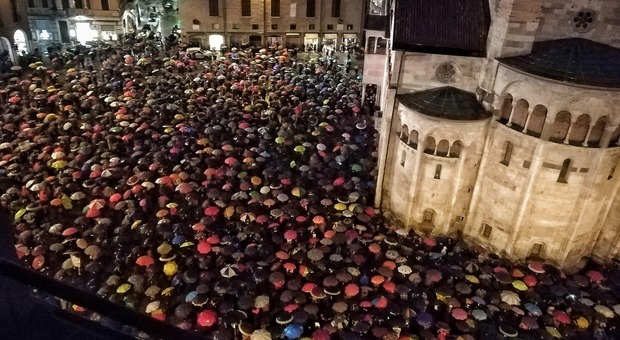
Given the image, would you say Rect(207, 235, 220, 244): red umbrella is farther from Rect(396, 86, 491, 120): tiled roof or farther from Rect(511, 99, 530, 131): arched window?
Rect(511, 99, 530, 131): arched window

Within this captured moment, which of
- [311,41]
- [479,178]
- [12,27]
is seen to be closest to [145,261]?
[479,178]

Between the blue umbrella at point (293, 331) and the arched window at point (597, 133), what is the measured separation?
15.0 meters

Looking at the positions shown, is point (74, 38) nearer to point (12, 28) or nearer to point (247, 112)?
point (12, 28)

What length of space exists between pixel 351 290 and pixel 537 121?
11.5m

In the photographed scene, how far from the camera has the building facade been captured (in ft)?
170

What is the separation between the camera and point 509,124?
78.7 ft

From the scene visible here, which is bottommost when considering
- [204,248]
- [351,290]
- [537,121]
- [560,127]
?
[351,290]

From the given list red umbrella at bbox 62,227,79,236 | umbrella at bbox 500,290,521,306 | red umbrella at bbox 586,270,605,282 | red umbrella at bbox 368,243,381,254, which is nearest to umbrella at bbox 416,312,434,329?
umbrella at bbox 500,290,521,306

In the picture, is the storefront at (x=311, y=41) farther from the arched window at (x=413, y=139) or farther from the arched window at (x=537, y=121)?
the arched window at (x=537, y=121)

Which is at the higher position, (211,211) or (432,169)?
(432,169)

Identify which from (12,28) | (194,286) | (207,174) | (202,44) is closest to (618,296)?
(194,286)

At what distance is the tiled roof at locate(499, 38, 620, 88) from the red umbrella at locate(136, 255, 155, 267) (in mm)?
18097

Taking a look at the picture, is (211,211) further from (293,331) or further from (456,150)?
(456,150)

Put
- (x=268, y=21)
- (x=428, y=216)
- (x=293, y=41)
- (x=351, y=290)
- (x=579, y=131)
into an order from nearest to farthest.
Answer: (x=351, y=290) → (x=579, y=131) → (x=428, y=216) → (x=268, y=21) → (x=293, y=41)
